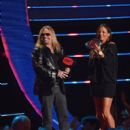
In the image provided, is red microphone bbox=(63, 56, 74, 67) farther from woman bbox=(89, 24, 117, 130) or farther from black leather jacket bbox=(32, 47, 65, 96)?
woman bbox=(89, 24, 117, 130)

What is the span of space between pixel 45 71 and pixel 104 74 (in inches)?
30.6

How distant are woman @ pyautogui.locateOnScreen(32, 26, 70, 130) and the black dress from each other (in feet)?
1.39

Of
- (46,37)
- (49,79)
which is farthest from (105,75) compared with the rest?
(46,37)

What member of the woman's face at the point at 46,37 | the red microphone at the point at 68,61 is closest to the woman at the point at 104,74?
the red microphone at the point at 68,61

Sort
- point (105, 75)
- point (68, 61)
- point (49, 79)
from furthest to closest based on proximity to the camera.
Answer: point (105, 75), point (49, 79), point (68, 61)

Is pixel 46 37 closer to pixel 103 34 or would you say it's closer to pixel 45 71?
pixel 45 71

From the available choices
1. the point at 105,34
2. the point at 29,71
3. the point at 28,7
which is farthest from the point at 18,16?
the point at 105,34

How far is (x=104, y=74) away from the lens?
20.1 ft

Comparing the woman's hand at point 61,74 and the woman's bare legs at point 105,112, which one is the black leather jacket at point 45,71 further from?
the woman's bare legs at point 105,112

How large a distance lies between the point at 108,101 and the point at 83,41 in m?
1.82

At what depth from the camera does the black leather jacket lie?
19.4ft

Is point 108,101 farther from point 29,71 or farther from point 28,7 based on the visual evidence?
point 28,7

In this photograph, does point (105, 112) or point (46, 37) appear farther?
point (105, 112)

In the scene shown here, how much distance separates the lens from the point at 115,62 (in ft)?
20.3
